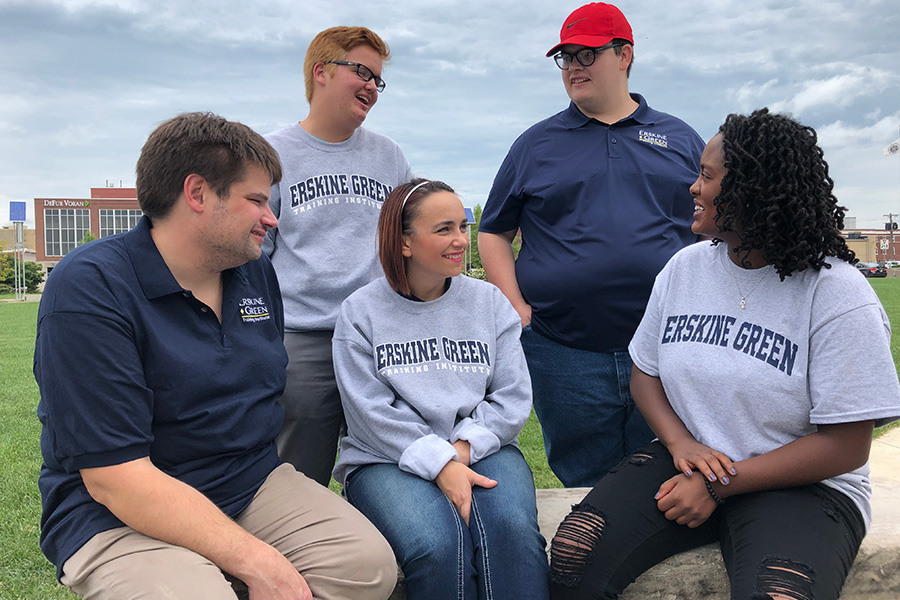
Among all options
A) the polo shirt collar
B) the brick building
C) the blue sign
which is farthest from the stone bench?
the brick building

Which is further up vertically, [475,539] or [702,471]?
[702,471]

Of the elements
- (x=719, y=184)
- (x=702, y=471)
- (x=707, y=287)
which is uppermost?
(x=719, y=184)

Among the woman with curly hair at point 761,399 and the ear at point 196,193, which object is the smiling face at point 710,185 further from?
the ear at point 196,193

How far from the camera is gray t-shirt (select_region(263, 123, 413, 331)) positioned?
10.5 ft

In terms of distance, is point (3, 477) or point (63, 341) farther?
point (3, 477)

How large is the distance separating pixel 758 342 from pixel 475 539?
1154 millimetres

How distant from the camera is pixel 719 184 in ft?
8.20

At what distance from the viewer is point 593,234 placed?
3361 millimetres

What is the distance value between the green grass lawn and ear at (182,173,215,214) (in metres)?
2.37

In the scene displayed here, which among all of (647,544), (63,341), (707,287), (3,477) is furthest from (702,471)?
(3,477)

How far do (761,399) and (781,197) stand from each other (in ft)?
2.16

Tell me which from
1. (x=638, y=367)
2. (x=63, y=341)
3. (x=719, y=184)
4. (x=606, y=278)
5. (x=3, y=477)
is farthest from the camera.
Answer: (x=3, y=477)

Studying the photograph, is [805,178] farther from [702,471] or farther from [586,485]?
[586,485]

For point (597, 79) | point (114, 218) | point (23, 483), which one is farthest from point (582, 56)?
point (114, 218)
